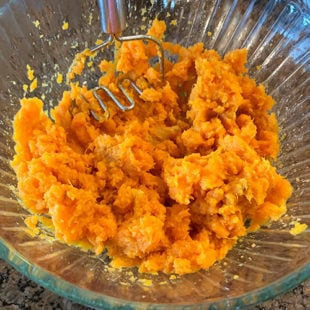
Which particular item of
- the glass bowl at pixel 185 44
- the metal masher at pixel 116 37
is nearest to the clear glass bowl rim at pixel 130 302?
the glass bowl at pixel 185 44

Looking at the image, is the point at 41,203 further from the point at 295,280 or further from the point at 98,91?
the point at 295,280

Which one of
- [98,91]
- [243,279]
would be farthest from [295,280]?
[98,91]

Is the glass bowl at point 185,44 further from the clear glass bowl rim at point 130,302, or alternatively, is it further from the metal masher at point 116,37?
the metal masher at point 116,37

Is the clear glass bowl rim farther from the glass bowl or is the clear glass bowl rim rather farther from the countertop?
the countertop

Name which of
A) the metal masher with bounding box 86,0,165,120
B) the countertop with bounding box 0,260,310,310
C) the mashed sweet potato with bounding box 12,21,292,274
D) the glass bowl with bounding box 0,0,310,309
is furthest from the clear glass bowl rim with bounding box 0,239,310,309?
the metal masher with bounding box 86,0,165,120

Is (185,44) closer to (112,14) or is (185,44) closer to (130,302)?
(112,14)

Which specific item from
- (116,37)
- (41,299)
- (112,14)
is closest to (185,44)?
(116,37)
